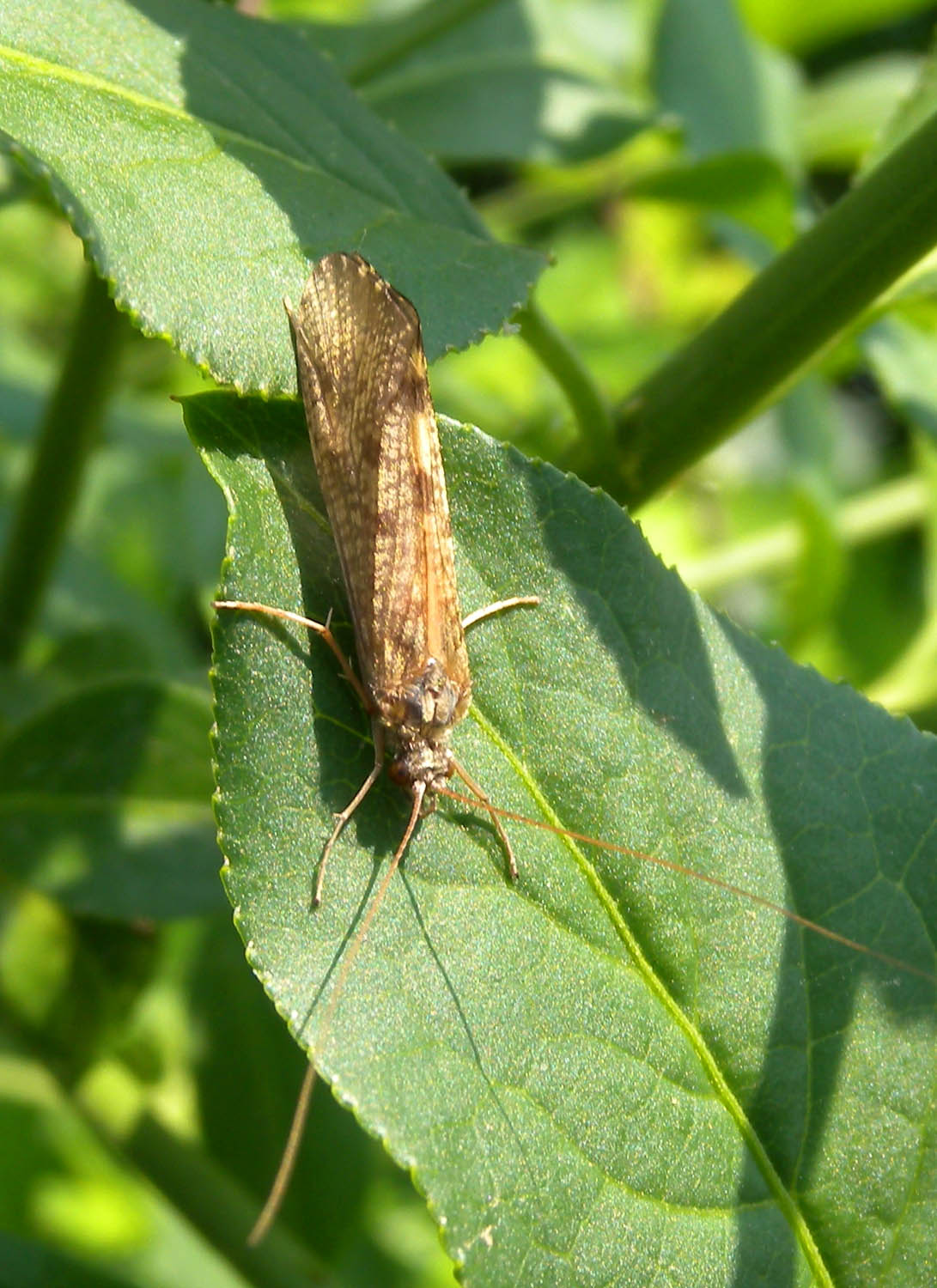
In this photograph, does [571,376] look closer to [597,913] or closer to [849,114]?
[597,913]

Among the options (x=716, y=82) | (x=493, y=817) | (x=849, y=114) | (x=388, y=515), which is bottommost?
(x=493, y=817)

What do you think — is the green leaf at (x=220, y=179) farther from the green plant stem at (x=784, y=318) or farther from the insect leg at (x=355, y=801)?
the insect leg at (x=355, y=801)

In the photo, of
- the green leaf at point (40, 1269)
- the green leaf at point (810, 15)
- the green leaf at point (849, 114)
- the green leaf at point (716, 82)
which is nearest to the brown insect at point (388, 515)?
the green leaf at point (40, 1269)

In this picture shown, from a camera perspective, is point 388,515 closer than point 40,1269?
Yes

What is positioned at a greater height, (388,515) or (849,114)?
(849,114)

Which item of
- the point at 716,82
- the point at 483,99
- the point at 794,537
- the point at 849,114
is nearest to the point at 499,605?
the point at 483,99

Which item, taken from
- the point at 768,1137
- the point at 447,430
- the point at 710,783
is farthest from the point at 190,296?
the point at 768,1137

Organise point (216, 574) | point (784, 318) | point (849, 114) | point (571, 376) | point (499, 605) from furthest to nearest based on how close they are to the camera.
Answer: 1. point (849, 114)
2. point (216, 574)
3. point (571, 376)
4. point (784, 318)
5. point (499, 605)

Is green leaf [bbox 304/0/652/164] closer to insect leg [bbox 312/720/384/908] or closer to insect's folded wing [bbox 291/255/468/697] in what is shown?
insect's folded wing [bbox 291/255/468/697]
